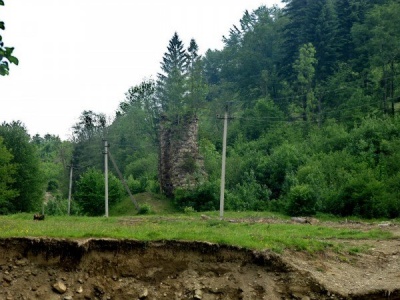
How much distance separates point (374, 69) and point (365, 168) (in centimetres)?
2479

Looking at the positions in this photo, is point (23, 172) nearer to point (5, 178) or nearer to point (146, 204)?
point (5, 178)

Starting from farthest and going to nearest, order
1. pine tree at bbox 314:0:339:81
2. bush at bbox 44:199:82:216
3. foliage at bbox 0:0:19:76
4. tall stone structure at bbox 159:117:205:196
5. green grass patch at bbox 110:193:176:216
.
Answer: pine tree at bbox 314:0:339:81
bush at bbox 44:199:82:216
tall stone structure at bbox 159:117:205:196
green grass patch at bbox 110:193:176:216
foliage at bbox 0:0:19:76

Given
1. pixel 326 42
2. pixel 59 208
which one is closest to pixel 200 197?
pixel 59 208

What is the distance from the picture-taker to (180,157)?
47.3 metres

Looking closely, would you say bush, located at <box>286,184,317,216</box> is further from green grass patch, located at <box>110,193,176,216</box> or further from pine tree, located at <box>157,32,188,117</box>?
pine tree, located at <box>157,32,188,117</box>

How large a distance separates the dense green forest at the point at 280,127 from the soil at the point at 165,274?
59.5 feet

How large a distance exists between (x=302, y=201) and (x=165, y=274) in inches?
806

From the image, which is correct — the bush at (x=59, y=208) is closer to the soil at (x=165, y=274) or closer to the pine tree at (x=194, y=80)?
the pine tree at (x=194, y=80)

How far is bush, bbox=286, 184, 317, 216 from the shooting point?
3247 cm

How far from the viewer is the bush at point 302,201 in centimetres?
3247

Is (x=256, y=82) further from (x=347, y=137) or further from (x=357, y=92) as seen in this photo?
(x=347, y=137)

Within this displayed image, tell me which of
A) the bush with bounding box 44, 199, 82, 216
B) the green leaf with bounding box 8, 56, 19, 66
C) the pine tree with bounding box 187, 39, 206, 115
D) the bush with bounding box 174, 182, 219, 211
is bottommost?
the bush with bounding box 44, 199, 82, 216

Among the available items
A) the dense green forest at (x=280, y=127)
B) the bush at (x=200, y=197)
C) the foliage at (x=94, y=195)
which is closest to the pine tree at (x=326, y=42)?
the dense green forest at (x=280, y=127)

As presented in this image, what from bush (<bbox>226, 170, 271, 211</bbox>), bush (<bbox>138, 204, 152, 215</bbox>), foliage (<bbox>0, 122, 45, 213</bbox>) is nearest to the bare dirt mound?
bush (<bbox>226, 170, 271, 211</bbox>)
